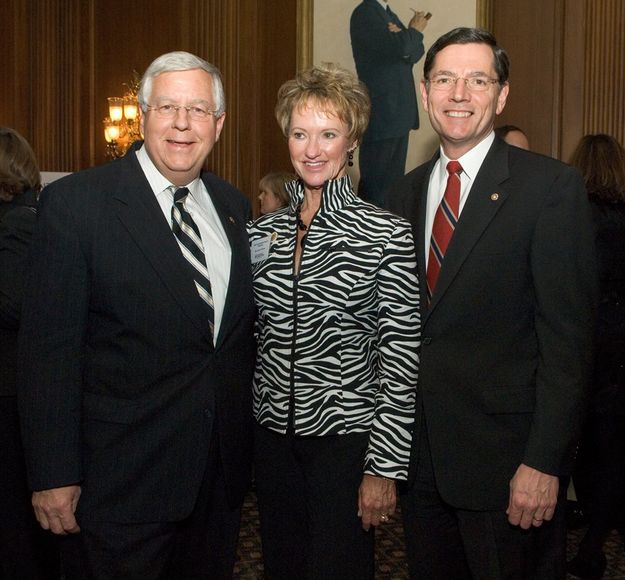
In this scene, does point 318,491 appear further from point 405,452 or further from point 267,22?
point 267,22

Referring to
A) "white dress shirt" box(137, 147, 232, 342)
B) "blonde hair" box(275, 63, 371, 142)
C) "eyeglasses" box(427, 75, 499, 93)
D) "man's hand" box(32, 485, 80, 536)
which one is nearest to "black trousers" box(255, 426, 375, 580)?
"white dress shirt" box(137, 147, 232, 342)

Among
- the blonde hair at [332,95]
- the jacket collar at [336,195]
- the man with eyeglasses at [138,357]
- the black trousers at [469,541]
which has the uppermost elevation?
the blonde hair at [332,95]

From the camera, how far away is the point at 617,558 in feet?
13.3

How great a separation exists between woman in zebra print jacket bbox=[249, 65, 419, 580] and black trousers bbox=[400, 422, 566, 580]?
0.45 feet

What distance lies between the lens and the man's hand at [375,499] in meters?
A: 2.16

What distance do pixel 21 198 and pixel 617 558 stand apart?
3.06m

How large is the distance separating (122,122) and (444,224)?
750 centimetres

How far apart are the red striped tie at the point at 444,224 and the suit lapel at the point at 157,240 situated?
0.60 metres

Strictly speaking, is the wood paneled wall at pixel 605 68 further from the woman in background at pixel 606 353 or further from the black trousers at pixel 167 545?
the black trousers at pixel 167 545

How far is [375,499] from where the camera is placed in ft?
7.09

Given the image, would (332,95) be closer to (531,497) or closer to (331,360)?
(331,360)

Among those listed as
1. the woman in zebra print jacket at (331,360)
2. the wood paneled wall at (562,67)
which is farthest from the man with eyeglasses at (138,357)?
the wood paneled wall at (562,67)

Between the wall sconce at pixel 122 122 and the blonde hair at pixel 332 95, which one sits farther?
the wall sconce at pixel 122 122

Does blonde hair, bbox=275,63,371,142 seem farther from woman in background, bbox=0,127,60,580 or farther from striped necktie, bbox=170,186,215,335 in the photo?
woman in background, bbox=0,127,60,580
